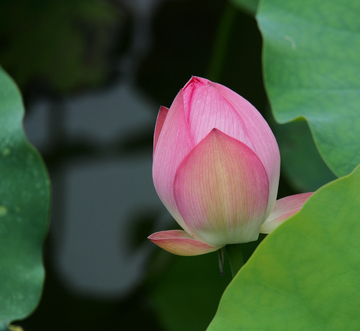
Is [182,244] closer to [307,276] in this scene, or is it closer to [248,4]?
[307,276]

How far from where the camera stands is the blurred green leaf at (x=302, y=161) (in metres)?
1.03

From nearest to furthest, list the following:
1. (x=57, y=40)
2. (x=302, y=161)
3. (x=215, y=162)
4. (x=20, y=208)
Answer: (x=215, y=162), (x=20, y=208), (x=302, y=161), (x=57, y=40)

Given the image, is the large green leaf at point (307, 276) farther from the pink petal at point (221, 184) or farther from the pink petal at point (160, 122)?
the pink petal at point (160, 122)

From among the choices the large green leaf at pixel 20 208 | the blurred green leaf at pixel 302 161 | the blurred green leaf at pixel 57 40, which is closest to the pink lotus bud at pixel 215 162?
the large green leaf at pixel 20 208

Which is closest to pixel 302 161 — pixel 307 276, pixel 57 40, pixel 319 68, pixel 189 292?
pixel 319 68

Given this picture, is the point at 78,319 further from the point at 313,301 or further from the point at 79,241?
the point at 313,301

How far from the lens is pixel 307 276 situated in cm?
43

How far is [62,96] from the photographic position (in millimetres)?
1585

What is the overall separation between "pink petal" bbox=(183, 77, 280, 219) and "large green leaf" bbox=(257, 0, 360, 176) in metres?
0.24

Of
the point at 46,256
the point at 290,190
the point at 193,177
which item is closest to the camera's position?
the point at 193,177

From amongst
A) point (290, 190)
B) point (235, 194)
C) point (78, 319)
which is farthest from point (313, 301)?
point (78, 319)

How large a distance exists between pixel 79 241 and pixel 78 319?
262 millimetres

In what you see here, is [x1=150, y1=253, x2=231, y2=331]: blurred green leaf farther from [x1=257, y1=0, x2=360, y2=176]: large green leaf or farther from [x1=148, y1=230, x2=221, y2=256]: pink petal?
[x1=148, y1=230, x2=221, y2=256]: pink petal

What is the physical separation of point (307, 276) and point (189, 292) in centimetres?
89
